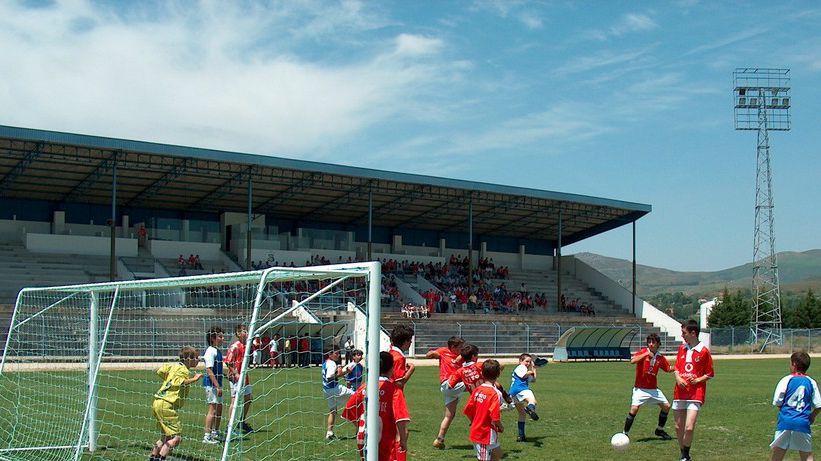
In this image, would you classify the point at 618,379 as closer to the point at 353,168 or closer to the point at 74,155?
the point at 353,168

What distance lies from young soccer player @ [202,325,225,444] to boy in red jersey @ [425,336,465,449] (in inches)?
122

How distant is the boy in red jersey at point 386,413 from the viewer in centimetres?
972

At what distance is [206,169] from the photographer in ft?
153

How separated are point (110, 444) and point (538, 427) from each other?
7214 mm

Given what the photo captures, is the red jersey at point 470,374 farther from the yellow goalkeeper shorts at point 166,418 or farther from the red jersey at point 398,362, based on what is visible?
the yellow goalkeeper shorts at point 166,418

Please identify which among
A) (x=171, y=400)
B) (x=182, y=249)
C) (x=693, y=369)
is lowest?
(x=171, y=400)

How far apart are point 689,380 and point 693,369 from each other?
196 millimetres

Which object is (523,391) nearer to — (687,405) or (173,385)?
(687,405)

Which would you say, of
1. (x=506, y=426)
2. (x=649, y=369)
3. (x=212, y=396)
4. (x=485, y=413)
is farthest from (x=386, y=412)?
(x=506, y=426)

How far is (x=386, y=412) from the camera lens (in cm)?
984

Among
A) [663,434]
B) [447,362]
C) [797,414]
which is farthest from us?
[663,434]

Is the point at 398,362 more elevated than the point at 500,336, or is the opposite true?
the point at 398,362

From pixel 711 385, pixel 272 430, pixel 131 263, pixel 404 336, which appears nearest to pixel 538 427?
pixel 272 430

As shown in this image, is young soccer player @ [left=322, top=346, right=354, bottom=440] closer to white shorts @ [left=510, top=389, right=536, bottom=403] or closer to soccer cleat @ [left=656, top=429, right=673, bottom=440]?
white shorts @ [left=510, top=389, right=536, bottom=403]
